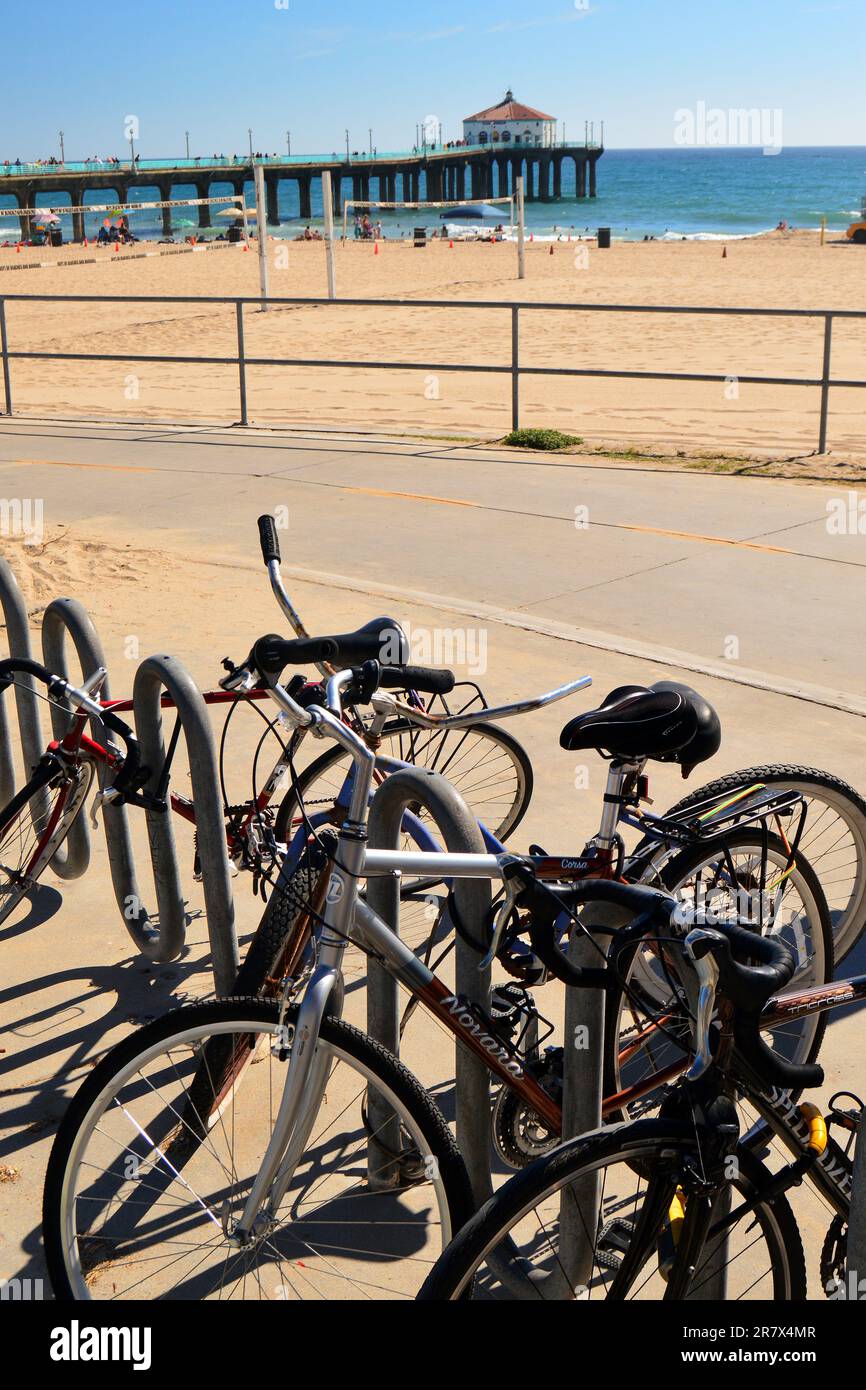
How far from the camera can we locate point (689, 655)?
6.92 meters

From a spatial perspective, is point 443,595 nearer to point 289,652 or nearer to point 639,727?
point 639,727

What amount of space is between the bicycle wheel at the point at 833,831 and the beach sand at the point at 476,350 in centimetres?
938

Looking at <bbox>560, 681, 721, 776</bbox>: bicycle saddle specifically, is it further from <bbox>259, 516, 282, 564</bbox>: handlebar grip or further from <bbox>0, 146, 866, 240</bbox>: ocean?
<bbox>0, 146, 866, 240</bbox>: ocean

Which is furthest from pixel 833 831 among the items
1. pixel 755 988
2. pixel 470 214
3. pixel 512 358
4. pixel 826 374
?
pixel 470 214

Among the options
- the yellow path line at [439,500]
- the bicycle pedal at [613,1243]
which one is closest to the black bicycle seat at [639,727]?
the bicycle pedal at [613,1243]

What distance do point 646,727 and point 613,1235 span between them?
1059mm

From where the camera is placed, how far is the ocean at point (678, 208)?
250 feet

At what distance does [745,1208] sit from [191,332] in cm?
2538

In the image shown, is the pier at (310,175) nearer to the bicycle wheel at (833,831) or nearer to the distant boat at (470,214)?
the distant boat at (470,214)

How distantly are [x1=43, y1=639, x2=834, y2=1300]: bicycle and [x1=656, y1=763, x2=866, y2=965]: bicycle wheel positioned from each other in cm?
47

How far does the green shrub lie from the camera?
13.2 meters

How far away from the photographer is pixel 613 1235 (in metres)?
2.79

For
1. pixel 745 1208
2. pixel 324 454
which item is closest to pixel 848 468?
pixel 324 454
